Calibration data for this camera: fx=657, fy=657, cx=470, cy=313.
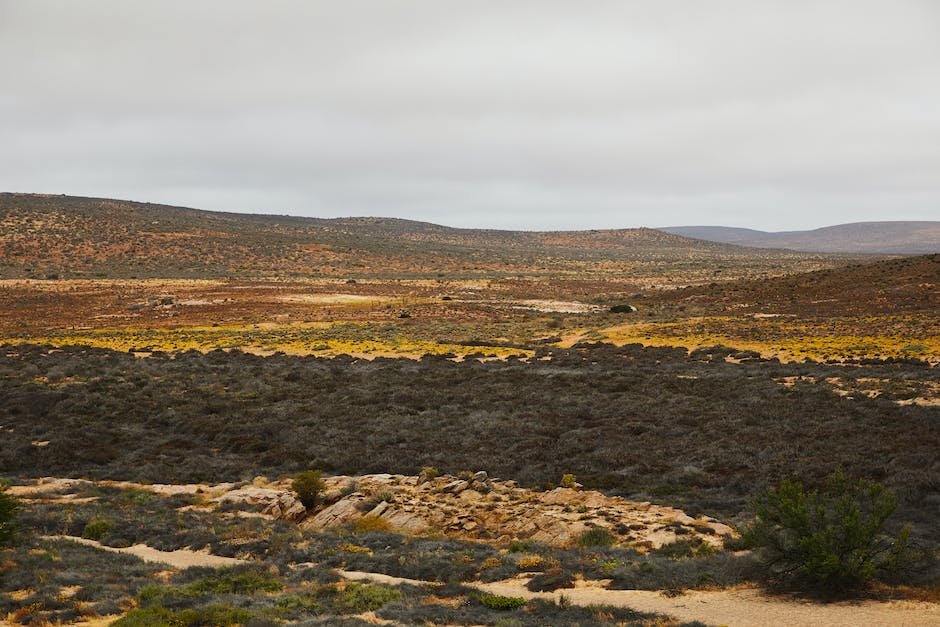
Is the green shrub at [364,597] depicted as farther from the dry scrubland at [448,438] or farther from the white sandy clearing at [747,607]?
the white sandy clearing at [747,607]

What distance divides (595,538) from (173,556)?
9.15 meters

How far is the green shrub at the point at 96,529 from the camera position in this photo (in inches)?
599

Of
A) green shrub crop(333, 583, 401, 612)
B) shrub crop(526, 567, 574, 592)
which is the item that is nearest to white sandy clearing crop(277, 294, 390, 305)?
green shrub crop(333, 583, 401, 612)

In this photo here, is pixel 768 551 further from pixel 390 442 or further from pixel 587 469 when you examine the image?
pixel 390 442

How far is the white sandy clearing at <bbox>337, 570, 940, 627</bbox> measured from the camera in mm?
9392

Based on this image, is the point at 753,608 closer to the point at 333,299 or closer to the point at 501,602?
the point at 501,602

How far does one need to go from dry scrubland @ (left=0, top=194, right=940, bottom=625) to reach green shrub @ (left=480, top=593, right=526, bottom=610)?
32mm

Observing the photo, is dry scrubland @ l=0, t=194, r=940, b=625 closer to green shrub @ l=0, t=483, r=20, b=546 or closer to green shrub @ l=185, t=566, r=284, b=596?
green shrub @ l=185, t=566, r=284, b=596

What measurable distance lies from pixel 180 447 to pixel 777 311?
49545 mm

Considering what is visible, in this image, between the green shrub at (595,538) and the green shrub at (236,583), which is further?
the green shrub at (595,538)

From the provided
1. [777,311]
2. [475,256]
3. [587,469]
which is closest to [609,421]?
[587,469]

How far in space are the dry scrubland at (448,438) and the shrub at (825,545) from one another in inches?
18.3

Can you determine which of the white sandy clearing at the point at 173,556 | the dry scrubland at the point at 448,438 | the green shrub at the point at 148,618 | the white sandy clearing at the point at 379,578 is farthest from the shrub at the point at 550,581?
the white sandy clearing at the point at 173,556

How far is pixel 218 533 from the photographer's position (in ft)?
50.1
